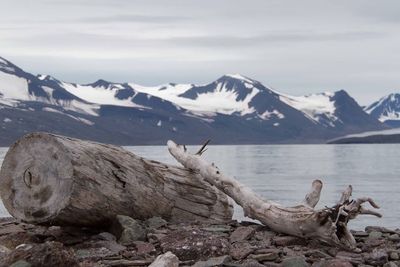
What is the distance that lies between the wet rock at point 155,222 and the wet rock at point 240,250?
6.65 ft

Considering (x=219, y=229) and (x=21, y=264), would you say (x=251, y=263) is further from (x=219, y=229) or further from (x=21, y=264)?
(x=21, y=264)

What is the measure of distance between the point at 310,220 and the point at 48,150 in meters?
5.23

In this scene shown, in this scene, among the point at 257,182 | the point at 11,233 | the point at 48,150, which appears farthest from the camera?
the point at 257,182

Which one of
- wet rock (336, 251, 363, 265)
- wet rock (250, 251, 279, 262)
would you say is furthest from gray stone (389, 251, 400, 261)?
wet rock (250, 251, 279, 262)

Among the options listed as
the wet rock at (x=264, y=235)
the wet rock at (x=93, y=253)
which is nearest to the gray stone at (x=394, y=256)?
the wet rock at (x=264, y=235)

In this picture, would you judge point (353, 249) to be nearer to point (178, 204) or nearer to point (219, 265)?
point (219, 265)

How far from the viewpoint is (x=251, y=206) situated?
1550 centimetres

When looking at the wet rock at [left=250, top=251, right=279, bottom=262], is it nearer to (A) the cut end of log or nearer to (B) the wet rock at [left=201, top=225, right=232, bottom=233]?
(B) the wet rock at [left=201, top=225, right=232, bottom=233]

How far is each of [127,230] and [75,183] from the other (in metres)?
1.36

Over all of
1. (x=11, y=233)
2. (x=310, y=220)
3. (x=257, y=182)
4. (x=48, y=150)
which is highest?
(x=48, y=150)

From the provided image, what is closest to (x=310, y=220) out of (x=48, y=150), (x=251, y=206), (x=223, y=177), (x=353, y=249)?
(x=353, y=249)

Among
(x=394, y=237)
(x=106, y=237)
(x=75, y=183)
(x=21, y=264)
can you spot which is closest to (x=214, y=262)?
(x=106, y=237)

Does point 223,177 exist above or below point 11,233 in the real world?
above

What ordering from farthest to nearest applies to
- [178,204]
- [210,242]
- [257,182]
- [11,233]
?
[257,182] → [178,204] → [11,233] → [210,242]
